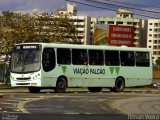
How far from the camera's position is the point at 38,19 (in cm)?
5888

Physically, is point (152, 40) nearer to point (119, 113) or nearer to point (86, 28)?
point (86, 28)

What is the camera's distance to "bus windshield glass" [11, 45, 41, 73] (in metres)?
34.2

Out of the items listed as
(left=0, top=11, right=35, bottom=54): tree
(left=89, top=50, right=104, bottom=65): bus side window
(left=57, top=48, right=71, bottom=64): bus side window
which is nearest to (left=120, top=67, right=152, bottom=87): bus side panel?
(left=89, top=50, right=104, bottom=65): bus side window

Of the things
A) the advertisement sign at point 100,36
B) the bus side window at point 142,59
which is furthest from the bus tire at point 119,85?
the advertisement sign at point 100,36

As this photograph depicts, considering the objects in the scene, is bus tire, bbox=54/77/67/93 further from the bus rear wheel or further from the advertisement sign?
the advertisement sign

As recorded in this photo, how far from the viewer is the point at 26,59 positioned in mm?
34562

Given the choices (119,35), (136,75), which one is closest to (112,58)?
(136,75)

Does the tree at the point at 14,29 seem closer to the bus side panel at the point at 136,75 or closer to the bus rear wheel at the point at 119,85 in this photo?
the bus side panel at the point at 136,75

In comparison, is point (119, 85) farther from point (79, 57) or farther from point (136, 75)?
point (79, 57)

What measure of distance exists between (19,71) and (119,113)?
588 inches

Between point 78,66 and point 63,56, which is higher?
point 63,56

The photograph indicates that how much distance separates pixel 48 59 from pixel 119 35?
34.0m

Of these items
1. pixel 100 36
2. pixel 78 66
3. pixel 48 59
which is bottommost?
pixel 78 66

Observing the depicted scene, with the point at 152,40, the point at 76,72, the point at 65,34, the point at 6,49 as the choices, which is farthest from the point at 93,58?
the point at 152,40
